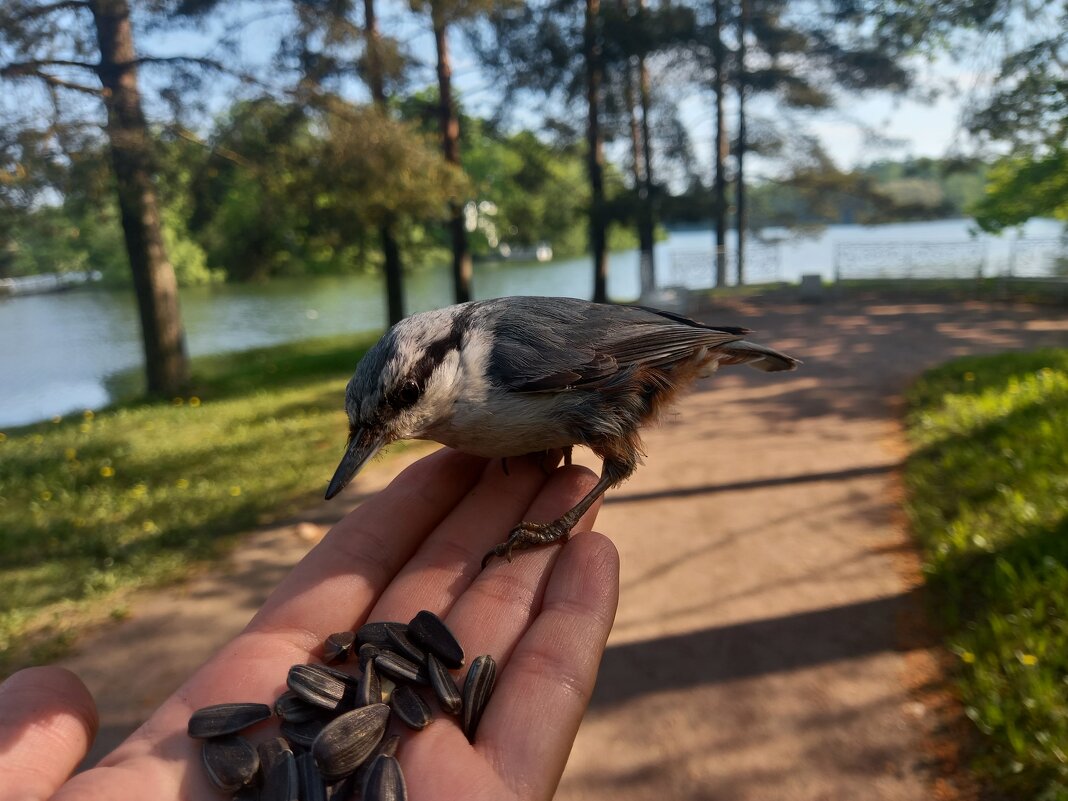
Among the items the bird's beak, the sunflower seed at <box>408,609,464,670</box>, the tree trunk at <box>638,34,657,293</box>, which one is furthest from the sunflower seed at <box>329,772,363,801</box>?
the tree trunk at <box>638,34,657,293</box>

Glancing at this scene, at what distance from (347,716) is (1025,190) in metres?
10.6

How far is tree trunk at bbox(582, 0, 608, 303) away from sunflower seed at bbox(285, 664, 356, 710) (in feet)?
37.5

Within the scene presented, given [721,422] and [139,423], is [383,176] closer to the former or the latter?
[139,423]

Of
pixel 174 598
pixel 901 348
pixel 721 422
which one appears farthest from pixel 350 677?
pixel 901 348

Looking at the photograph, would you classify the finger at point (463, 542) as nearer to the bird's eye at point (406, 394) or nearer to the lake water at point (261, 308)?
the bird's eye at point (406, 394)

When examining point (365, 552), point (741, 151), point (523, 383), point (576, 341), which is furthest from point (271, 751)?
point (741, 151)

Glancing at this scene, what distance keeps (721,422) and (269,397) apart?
246 inches

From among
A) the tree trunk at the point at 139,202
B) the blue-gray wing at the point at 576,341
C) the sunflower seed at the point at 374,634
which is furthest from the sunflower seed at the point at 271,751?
the tree trunk at the point at 139,202

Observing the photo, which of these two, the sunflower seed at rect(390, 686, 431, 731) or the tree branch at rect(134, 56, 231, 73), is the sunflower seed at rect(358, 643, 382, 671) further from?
the tree branch at rect(134, 56, 231, 73)

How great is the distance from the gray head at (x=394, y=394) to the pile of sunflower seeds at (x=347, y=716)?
0.51 meters

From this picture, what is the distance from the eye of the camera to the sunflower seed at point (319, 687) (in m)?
1.67

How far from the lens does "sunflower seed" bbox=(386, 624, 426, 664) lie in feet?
5.80

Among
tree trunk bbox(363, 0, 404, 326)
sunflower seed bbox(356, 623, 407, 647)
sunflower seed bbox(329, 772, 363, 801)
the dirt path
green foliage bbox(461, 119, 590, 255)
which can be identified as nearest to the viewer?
sunflower seed bbox(329, 772, 363, 801)

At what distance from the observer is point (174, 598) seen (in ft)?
12.3
